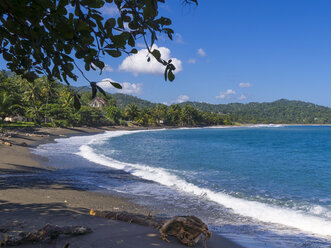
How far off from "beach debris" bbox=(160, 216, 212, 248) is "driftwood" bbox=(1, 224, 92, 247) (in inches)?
57.4

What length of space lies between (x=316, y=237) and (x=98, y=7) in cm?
715

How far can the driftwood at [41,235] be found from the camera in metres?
3.65

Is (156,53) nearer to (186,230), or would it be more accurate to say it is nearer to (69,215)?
(186,230)

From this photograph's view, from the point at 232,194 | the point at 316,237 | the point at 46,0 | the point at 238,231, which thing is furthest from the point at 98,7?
the point at 232,194

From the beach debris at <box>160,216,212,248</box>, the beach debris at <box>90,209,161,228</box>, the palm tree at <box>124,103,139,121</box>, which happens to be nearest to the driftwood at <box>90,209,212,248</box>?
the beach debris at <box>160,216,212,248</box>

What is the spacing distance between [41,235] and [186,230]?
2.31m

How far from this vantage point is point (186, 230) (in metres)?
4.69

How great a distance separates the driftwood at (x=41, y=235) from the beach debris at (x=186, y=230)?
146 centimetres

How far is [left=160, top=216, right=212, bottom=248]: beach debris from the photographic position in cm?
462

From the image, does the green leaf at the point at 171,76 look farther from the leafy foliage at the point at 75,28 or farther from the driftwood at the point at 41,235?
the driftwood at the point at 41,235

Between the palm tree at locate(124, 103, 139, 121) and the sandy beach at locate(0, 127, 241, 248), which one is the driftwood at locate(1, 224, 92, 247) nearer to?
the sandy beach at locate(0, 127, 241, 248)

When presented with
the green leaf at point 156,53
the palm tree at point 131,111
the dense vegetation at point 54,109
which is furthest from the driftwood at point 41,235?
the palm tree at point 131,111

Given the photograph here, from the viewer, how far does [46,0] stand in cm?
223

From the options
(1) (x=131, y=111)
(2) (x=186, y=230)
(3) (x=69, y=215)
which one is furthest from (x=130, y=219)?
(1) (x=131, y=111)
